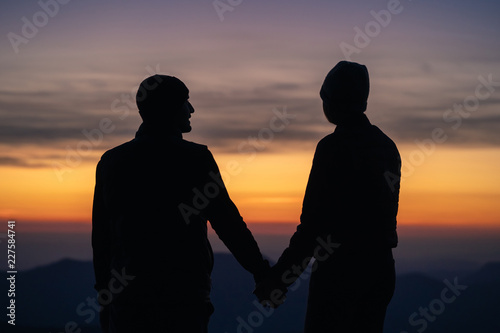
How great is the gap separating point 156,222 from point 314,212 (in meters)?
1.27

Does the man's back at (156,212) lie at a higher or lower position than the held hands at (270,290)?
higher

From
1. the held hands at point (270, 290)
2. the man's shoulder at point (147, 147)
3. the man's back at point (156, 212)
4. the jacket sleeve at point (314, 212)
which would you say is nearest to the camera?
the man's back at point (156, 212)

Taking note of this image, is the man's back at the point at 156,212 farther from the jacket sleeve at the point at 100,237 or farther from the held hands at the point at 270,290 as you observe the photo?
the held hands at the point at 270,290

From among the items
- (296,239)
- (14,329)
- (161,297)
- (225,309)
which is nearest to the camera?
(161,297)

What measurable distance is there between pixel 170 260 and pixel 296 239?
3.90ft

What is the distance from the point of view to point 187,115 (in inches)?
188

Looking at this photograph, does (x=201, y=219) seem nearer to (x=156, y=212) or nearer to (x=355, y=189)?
(x=156, y=212)

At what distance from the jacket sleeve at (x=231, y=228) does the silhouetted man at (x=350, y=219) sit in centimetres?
50

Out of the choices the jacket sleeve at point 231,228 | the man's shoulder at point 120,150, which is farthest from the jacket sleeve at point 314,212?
the man's shoulder at point 120,150

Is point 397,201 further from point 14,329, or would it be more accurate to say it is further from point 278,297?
point 14,329

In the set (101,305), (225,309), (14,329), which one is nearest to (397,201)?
(101,305)

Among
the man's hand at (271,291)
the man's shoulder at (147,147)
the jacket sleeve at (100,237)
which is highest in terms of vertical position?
the man's shoulder at (147,147)

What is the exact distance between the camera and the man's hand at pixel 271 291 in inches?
216

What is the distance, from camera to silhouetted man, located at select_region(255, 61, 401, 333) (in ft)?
15.0
